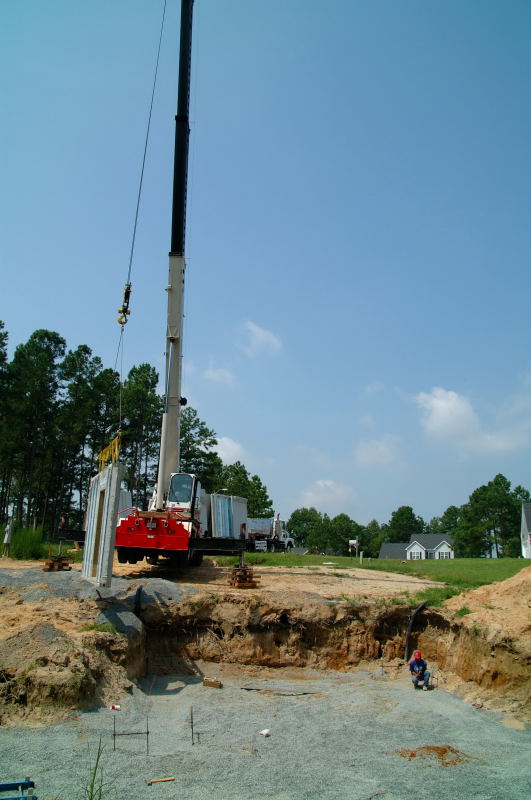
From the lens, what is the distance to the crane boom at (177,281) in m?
17.7

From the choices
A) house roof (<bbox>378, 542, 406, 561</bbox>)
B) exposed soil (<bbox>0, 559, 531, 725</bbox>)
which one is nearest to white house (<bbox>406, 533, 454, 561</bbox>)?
house roof (<bbox>378, 542, 406, 561</bbox>)

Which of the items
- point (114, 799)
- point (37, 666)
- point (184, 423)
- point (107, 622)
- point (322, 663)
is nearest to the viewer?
point (114, 799)

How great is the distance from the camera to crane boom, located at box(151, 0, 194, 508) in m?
17.7

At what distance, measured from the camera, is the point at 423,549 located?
91.1 metres

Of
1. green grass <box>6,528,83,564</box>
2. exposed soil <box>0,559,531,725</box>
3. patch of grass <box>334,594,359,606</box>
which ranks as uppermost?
green grass <box>6,528,83,564</box>

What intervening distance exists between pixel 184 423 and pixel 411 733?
148ft

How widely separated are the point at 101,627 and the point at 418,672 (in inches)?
260

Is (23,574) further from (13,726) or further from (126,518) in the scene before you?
(13,726)

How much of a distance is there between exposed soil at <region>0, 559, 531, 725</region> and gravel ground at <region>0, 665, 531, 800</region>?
0.87 m

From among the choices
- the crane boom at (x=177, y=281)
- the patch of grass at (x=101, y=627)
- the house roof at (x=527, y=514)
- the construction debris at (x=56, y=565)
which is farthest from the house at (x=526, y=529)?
the patch of grass at (x=101, y=627)

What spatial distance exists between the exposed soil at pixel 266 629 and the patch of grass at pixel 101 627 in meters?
0.04

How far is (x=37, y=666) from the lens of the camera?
882cm

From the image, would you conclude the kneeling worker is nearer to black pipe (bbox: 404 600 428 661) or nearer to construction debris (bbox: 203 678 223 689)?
black pipe (bbox: 404 600 428 661)

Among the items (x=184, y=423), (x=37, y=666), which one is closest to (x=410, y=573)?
(x=37, y=666)
